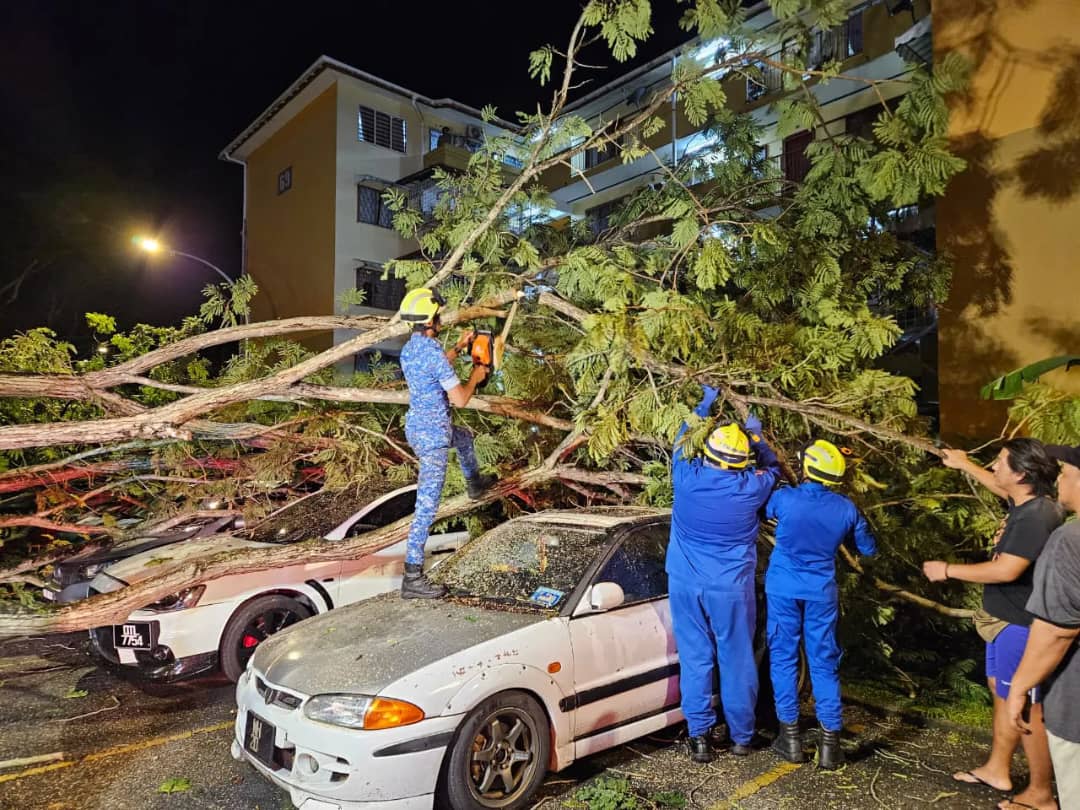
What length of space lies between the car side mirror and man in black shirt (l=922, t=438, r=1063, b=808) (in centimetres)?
162

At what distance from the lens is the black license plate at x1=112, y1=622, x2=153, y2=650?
5.65 meters

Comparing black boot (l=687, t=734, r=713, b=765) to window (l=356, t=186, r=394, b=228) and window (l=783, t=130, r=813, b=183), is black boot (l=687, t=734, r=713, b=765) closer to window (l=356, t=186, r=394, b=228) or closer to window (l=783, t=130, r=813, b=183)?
window (l=783, t=130, r=813, b=183)

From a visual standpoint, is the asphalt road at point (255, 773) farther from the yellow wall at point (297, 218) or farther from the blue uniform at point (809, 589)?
the yellow wall at point (297, 218)

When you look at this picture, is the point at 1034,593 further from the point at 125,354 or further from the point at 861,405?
the point at 125,354

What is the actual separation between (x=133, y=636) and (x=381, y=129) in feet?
66.7

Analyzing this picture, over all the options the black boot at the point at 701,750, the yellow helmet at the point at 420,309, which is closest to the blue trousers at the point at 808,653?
the black boot at the point at 701,750

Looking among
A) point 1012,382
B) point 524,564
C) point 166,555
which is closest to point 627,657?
point 524,564

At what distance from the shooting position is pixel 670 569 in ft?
14.4

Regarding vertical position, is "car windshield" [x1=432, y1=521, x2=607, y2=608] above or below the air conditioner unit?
below

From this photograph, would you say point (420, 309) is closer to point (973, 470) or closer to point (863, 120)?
point (973, 470)

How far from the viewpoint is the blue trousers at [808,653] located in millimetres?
4172

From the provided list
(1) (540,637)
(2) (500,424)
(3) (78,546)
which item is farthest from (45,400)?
(1) (540,637)

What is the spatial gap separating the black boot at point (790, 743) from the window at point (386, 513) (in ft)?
12.1

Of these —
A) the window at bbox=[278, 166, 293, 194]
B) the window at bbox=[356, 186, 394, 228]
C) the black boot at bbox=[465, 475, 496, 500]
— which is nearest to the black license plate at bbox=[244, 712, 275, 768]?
the black boot at bbox=[465, 475, 496, 500]
